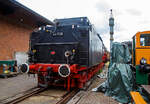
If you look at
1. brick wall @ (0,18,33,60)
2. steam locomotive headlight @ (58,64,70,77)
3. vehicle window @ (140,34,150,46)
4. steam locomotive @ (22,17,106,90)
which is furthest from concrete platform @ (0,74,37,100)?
vehicle window @ (140,34,150,46)

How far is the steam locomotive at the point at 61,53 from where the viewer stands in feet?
17.6

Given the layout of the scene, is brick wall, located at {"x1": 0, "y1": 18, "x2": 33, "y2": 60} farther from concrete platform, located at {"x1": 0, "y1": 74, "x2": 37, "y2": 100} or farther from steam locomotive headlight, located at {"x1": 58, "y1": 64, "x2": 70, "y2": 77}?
steam locomotive headlight, located at {"x1": 58, "y1": 64, "x2": 70, "y2": 77}

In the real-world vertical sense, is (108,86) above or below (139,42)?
below

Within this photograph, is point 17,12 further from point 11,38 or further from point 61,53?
point 61,53

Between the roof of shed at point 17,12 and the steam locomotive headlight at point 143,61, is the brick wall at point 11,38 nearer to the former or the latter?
the roof of shed at point 17,12

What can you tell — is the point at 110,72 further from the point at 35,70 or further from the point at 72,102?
the point at 35,70

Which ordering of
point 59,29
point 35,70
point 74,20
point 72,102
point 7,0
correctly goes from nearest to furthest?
point 72,102 < point 35,70 < point 59,29 < point 74,20 < point 7,0

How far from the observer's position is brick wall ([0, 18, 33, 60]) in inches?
425

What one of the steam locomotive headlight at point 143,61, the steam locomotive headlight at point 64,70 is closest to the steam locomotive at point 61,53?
the steam locomotive headlight at point 64,70

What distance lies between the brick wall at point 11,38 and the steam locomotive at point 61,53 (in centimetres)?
596

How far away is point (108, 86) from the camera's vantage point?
5258 millimetres

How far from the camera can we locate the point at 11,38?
38.6ft

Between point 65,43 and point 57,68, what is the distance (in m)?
1.19

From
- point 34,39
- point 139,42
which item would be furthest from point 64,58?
point 139,42
